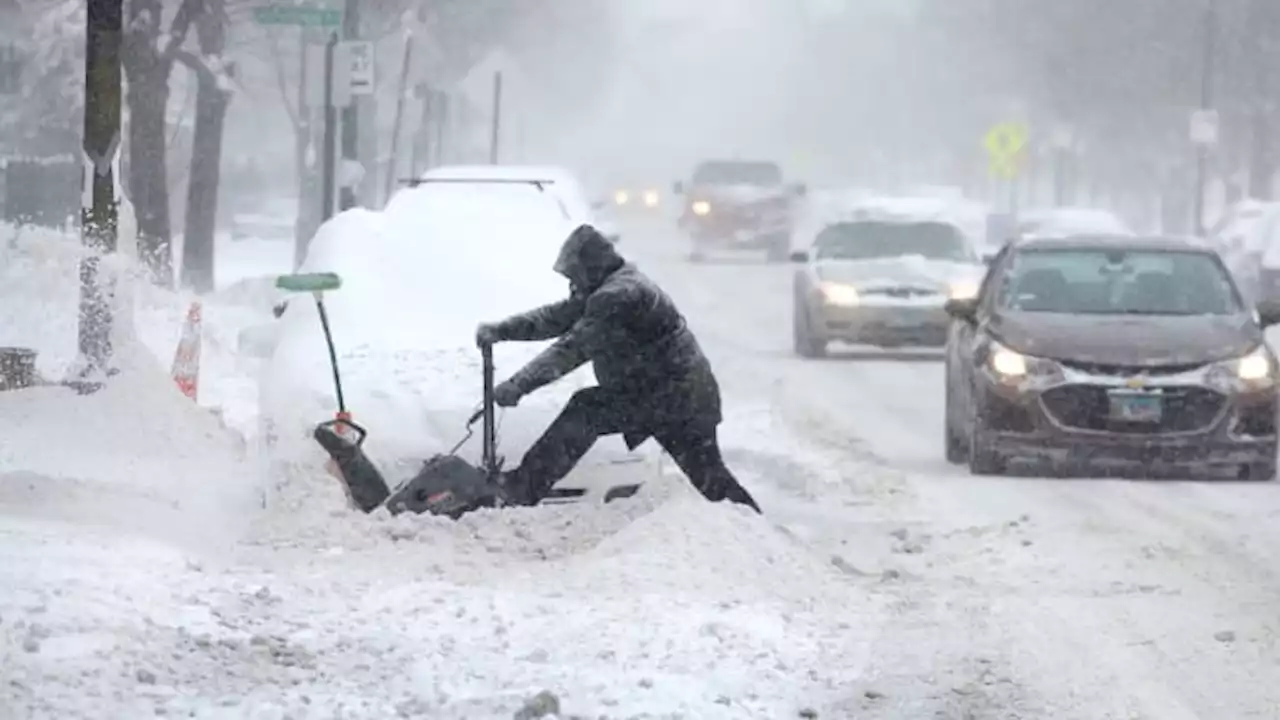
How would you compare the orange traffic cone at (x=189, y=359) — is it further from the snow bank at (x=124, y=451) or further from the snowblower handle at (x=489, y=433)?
the snowblower handle at (x=489, y=433)

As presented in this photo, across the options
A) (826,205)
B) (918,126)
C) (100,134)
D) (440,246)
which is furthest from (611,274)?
(918,126)

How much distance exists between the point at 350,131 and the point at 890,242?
26.1ft

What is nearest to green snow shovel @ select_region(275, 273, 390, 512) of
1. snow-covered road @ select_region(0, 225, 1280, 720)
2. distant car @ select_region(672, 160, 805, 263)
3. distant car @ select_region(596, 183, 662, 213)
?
snow-covered road @ select_region(0, 225, 1280, 720)

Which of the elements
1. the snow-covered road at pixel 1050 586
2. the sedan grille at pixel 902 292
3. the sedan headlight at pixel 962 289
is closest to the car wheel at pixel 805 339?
the sedan grille at pixel 902 292

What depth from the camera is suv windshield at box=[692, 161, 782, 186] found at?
47.4 meters

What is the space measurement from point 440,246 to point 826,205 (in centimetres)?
6723

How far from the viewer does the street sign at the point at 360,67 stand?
26797 mm

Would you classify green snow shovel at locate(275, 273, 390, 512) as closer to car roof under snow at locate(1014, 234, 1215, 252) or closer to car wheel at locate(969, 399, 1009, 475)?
car wheel at locate(969, 399, 1009, 475)

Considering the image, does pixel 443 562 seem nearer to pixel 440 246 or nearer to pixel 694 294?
pixel 440 246

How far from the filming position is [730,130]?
522ft

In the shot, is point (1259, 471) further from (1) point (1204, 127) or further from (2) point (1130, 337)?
(1) point (1204, 127)

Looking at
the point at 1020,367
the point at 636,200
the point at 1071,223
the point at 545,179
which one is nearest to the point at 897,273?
the point at 545,179

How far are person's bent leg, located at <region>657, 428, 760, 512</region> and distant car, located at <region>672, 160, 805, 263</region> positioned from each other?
34.7 m

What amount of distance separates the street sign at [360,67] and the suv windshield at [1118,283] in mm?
11923
